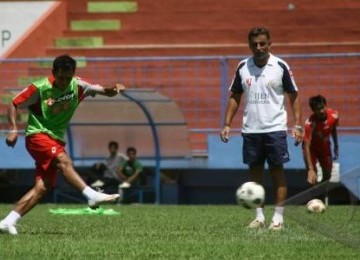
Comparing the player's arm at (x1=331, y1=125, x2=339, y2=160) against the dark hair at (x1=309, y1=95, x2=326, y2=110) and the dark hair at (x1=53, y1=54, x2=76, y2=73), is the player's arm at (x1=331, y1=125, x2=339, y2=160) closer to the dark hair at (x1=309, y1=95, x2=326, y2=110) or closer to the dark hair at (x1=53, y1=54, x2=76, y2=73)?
the dark hair at (x1=309, y1=95, x2=326, y2=110)

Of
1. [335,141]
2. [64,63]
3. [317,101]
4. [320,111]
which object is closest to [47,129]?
[64,63]

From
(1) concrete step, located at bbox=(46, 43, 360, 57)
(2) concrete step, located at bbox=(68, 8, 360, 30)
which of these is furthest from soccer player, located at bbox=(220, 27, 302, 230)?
(2) concrete step, located at bbox=(68, 8, 360, 30)

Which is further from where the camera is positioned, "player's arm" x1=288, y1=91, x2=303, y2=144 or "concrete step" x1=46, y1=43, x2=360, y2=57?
"concrete step" x1=46, y1=43, x2=360, y2=57

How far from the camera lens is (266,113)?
11.8 metres

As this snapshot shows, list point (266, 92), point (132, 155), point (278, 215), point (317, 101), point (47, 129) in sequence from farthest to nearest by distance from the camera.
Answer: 1. point (132, 155)
2. point (317, 101)
3. point (266, 92)
4. point (278, 215)
5. point (47, 129)

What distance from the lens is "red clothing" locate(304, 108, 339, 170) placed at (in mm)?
17938

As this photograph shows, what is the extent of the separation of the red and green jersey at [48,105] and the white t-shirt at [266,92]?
6.18 ft

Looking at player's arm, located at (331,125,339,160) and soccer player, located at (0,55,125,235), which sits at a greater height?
soccer player, located at (0,55,125,235)

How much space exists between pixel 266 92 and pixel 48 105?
7.54 ft

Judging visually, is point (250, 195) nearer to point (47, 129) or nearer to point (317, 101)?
point (47, 129)

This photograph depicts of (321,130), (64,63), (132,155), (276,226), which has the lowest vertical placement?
(132,155)

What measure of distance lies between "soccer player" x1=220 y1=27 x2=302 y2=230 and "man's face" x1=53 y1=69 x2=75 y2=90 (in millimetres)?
1960

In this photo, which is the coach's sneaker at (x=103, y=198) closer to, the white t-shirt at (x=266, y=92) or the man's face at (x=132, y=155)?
the white t-shirt at (x=266, y=92)

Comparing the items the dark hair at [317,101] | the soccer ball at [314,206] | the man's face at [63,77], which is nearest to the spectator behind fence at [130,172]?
the dark hair at [317,101]
